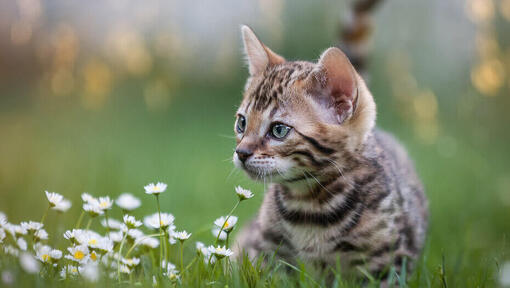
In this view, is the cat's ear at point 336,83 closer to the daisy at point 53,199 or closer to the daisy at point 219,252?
the daisy at point 219,252

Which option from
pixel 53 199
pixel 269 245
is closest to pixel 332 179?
pixel 269 245

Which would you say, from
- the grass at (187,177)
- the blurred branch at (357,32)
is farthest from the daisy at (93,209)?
the blurred branch at (357,32)

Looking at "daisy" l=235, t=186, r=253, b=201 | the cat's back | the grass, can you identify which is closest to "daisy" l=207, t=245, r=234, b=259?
the grass

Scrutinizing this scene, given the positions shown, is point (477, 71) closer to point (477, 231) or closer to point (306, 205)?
point (477, 231)

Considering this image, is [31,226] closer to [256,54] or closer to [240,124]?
[240,124]

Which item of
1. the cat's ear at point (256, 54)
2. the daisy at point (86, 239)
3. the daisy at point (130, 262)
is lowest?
the daisy at point (130, 262)

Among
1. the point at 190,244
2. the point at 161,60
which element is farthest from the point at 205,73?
the point at 190,244
